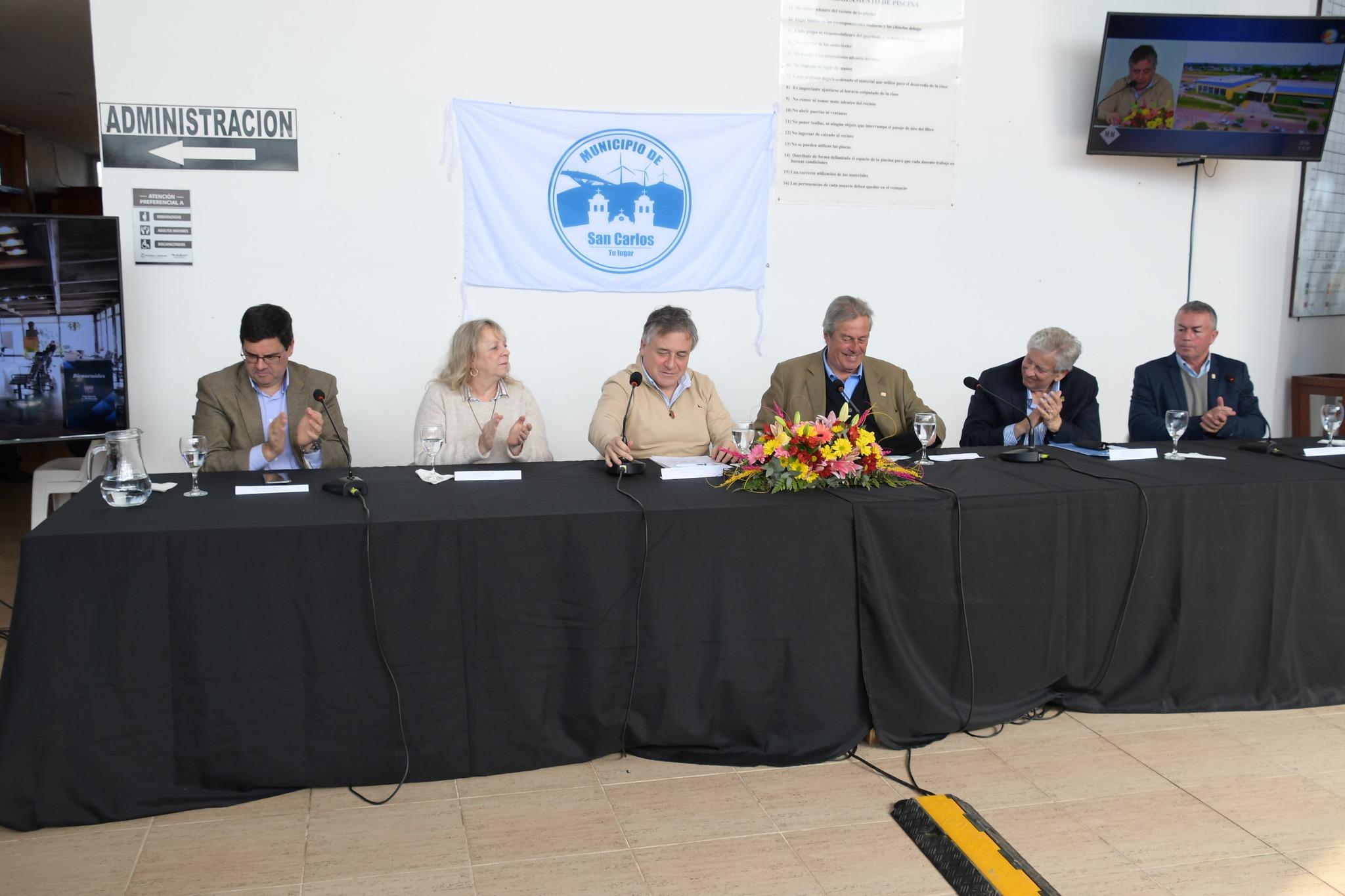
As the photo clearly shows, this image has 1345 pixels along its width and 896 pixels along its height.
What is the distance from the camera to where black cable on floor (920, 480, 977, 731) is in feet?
7.87

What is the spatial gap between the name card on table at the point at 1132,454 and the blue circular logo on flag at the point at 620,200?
1869 mm

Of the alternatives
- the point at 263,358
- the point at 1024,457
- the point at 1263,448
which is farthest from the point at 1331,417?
the point at 263,358

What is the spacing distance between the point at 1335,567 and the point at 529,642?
2.14m

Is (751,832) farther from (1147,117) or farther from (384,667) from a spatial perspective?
(1147,117)

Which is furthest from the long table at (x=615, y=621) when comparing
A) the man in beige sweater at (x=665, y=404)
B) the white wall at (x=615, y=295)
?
the white wall at (x=615, y=295)

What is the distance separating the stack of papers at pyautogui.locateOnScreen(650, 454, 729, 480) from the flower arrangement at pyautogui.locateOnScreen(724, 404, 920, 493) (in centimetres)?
10

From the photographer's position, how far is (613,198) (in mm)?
3971

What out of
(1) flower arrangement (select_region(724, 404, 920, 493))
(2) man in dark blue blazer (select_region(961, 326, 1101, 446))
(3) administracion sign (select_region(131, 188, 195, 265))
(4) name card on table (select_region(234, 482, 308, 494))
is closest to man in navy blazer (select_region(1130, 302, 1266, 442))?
(2) man in dark blue blazer (select_region(961, 326, 1101, 446))

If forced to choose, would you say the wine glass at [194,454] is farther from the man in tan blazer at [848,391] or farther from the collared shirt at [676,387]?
the man in tan blazer at [848,391]

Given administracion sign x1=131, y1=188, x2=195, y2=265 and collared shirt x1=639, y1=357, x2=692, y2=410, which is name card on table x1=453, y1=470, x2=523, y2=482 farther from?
administracion sign x1=131, y1=188, x2=195, y2=265

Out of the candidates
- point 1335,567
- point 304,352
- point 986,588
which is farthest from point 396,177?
point 1335,567

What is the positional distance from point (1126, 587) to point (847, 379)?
115cm

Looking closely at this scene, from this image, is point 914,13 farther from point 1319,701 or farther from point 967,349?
point 1319,701

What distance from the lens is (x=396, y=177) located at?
3.74 m
